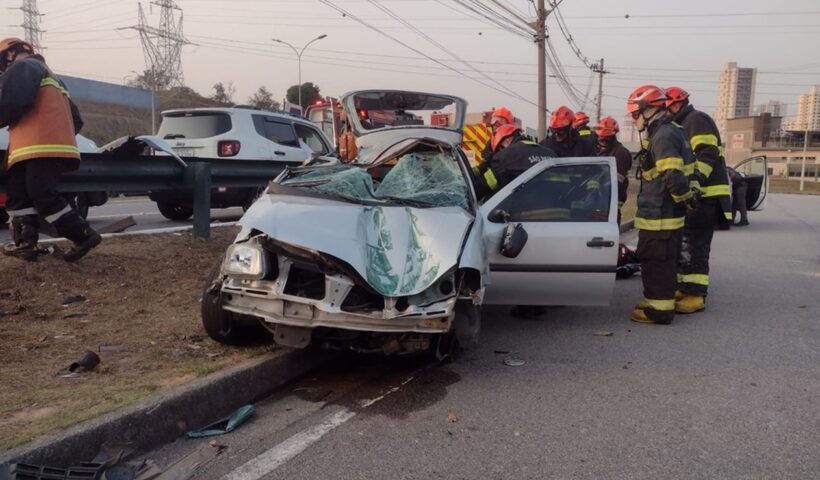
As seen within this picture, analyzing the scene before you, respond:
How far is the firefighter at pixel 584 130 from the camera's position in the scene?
8312 mm

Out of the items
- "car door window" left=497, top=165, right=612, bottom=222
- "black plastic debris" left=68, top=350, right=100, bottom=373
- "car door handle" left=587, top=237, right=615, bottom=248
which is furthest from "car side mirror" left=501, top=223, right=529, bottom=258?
"black plastic debris" left=68, top=350, right=100, bottom=373

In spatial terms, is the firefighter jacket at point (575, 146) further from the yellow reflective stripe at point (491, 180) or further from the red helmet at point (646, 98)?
the yellow reflective stripe at point (491, 180)

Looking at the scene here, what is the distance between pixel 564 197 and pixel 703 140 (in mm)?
1889

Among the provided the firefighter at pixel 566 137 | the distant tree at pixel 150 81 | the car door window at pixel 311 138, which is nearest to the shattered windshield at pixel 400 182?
the firefighter at pixel 566 137

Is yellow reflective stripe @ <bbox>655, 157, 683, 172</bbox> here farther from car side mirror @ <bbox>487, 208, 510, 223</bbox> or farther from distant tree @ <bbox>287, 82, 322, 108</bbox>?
distant tree @ <bbox>287, 82, 322, 108</bbox>

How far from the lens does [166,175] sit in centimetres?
674

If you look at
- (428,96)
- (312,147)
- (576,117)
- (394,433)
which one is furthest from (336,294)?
(312,147)

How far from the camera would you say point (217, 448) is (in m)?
3.10

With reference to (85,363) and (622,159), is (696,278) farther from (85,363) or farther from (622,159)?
(85,363)

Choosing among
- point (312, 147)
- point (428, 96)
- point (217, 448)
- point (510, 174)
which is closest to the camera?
point (217, 448)

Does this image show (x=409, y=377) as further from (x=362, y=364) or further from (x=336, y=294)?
(x=336, y=294)

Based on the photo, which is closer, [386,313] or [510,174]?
[386,313]

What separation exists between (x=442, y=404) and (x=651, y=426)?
1.14 m

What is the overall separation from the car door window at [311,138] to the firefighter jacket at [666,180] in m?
6.17
